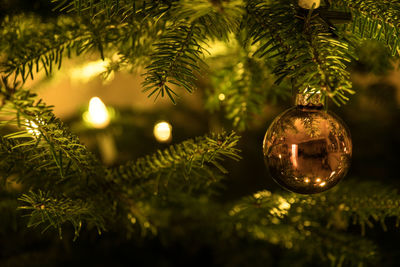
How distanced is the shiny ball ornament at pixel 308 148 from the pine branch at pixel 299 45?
0.03 m

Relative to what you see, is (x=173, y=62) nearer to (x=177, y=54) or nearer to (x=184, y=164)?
(x=177, y=54)

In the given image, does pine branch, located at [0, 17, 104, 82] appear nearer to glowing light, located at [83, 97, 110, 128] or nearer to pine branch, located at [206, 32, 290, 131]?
pine branch, located at [206, 32, 290, 131]

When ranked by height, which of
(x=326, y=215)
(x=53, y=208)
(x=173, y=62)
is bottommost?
(x=326, y=215)

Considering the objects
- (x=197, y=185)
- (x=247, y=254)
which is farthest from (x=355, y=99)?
(x=197, y=185)

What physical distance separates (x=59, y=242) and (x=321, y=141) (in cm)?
50

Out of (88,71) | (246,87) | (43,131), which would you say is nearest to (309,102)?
(246,87)

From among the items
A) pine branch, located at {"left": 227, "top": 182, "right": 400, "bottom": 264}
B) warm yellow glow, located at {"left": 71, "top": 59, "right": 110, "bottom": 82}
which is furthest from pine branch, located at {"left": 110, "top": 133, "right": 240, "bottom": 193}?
warm yellow glow, located at {"left": 71, "top": 59, "right": 110, "bottom": 82}

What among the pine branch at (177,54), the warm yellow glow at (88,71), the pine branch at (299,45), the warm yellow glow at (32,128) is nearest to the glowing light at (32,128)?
the warm yellow glow at (32,128)

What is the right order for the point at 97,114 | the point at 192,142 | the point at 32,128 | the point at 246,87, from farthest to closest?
the point at 97,114 < the point at 246,87 < the point at 192,142 < the point at 32,128

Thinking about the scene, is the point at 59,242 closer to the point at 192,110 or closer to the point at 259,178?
the point at 259,178

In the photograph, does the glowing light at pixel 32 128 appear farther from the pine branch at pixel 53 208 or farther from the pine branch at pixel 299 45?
the pine branch at pixel 299 45

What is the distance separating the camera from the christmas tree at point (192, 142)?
30 centimetres

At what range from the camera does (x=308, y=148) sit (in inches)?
12.3

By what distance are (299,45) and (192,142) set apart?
5.9 inches
